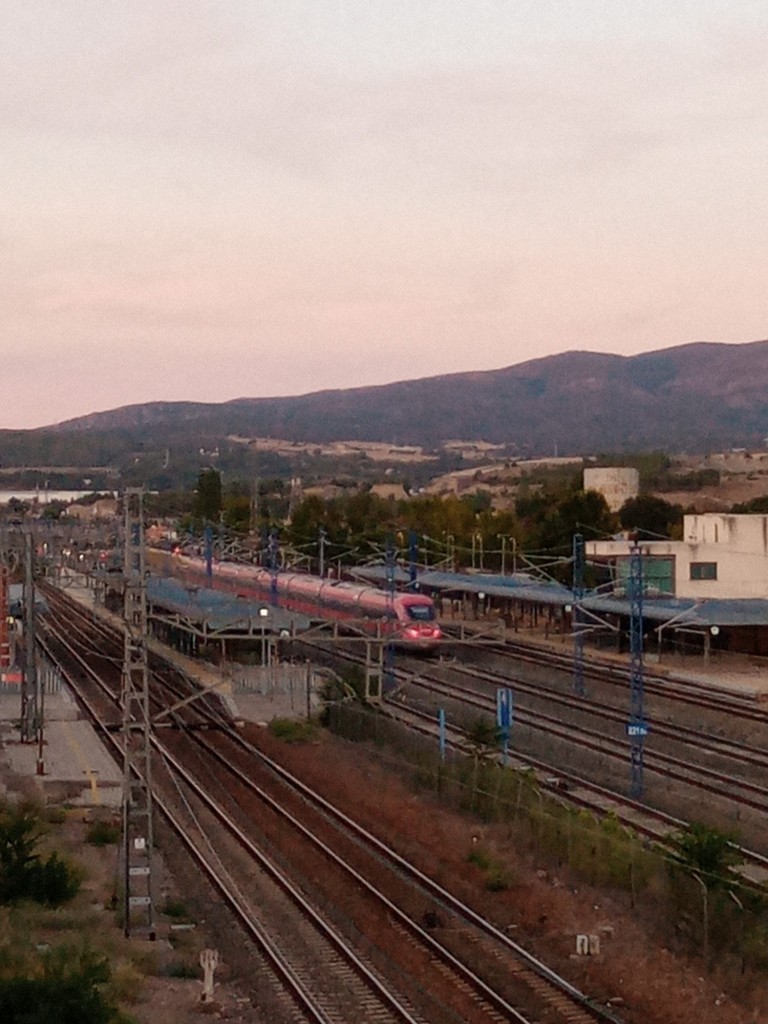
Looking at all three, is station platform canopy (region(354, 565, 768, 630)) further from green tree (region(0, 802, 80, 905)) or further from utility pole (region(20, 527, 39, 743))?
green tree (region(0, 802, 80, 905))

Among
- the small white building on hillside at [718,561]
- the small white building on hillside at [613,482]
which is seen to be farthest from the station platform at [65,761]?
the small white building on hillside at [613,482]

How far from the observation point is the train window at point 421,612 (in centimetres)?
4269

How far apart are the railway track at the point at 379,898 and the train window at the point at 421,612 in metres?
11.0

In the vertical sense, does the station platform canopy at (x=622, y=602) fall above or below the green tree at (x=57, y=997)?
below

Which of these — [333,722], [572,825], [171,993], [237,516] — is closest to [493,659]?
[333,722]

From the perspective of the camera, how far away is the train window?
1681 inches

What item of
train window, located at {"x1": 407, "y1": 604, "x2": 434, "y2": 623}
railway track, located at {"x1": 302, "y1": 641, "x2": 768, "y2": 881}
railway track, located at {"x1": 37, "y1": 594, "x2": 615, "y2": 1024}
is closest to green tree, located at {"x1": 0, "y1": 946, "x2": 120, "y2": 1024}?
railway track, located at {"x1": 37, "y1": 594, "x2": 615, "y2": 1024}

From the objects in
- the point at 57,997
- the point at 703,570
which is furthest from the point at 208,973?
the point at 703,570

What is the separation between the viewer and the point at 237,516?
94.9m

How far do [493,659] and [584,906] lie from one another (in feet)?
97.8

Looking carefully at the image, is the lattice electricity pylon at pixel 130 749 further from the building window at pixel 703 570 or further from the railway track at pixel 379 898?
the building window at pixel 703 570

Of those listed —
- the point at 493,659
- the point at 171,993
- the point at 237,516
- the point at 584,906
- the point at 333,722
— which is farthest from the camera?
the point at 237,516

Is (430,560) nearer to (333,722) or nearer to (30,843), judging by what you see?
(333,722)

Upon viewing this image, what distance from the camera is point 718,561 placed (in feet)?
183
